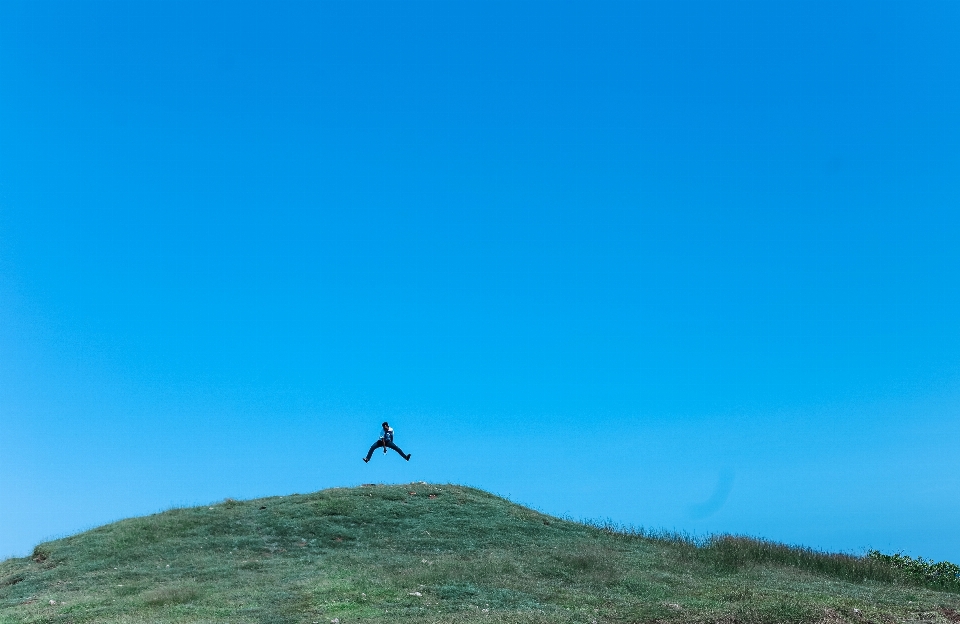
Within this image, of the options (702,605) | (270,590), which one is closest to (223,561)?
(270,590)

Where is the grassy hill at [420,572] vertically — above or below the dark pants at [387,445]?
below

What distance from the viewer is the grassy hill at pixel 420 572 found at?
18906 mm

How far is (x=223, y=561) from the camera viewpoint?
28328 millimetres

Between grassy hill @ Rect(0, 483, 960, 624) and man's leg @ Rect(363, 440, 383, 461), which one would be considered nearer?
grassy hill @ Rect(0, 483, 960, 624)

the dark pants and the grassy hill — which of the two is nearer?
the grassy hill

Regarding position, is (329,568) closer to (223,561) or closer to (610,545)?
(223,561)

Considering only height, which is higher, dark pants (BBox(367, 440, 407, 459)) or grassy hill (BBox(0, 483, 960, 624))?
dark pants (BBox(367, 440, 407, 459))

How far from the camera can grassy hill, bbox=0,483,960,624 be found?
18906 mm

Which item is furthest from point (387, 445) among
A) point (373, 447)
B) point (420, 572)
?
point (420, 572)

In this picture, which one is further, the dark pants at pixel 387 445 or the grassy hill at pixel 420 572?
the dark pants at pixel 387 445

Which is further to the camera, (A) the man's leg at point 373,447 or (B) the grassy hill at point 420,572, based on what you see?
(A) the man's leg at point 373,447

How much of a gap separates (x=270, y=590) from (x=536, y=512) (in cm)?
1945

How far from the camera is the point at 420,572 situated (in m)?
23.0

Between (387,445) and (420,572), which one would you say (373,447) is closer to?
(387,445)
